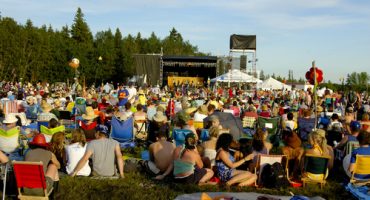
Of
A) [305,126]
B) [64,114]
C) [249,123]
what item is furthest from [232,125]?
[64,114]

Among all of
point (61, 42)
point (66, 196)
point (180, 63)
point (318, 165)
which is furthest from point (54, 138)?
point (61, 42)

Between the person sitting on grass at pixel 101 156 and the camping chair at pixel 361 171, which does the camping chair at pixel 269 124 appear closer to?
the camping chair at pixel 361 171

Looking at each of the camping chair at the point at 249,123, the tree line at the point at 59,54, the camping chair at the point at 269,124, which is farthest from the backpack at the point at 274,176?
the tree line at the point at 59,54

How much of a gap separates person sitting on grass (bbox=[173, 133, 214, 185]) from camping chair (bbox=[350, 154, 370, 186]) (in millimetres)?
1999

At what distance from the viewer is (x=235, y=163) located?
20.2 feet

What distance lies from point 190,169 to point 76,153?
1703 millimetres

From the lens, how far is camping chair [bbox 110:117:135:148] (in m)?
8.79

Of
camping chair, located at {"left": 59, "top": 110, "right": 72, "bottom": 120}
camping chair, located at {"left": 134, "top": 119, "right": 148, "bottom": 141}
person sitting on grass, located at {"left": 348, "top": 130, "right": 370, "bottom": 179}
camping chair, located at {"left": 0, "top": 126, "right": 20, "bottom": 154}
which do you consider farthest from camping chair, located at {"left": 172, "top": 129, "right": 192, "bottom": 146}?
camping chair, located at {"left": 59, "top": 110, "right": 72, "bottom": 120}

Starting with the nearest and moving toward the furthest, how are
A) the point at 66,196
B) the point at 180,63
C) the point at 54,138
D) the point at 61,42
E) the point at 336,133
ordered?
the point at 66,196 → the point at 54,138 → the point at 336,133 → the point at 180,63 → the point at 61,42

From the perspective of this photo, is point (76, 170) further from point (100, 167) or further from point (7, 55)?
point (7, 55)

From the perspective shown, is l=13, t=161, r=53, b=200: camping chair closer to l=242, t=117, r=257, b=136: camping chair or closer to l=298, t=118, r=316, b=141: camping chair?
l=298, t=118, r=316, b=141: camping chair

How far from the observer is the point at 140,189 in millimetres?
5906

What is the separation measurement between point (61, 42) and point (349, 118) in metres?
35.8

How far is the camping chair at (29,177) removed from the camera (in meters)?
4.88
